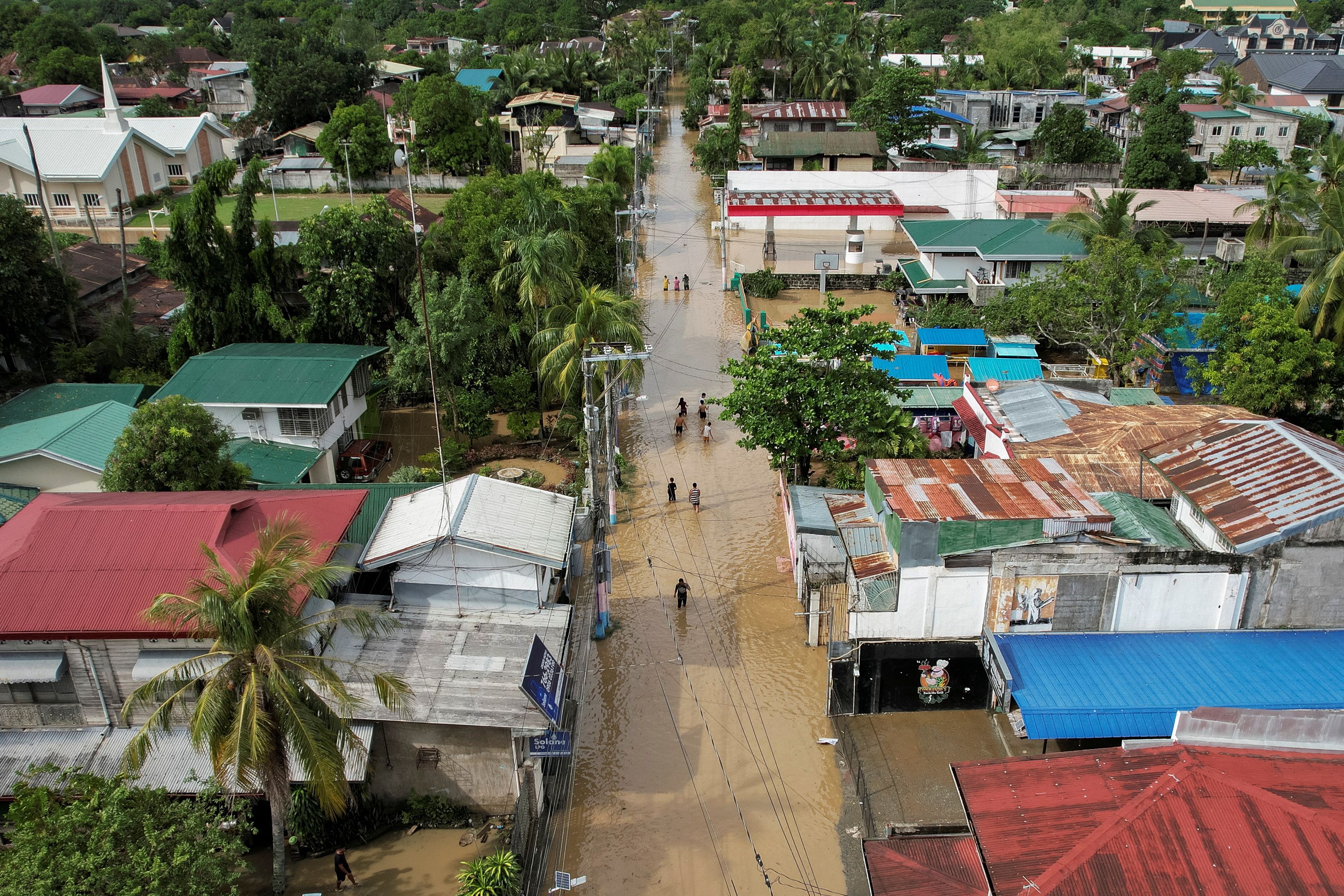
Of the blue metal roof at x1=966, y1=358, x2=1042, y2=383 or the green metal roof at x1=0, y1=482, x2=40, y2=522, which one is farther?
the blue metal roof at x1=966, y1=358, x2=1042, y2=383

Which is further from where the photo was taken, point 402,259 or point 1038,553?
point 402,259

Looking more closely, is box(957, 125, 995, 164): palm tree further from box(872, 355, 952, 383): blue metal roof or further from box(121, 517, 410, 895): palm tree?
box(121, 517, 410, 895): palm tree

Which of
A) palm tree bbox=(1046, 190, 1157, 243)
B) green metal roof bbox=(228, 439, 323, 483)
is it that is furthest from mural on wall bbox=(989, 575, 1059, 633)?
palm tree bbox=(1046, 190, 1157, 243)

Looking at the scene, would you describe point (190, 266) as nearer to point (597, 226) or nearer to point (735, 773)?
point (597, 226)

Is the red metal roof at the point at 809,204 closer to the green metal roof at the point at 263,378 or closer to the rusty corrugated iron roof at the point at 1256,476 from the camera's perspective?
the green metal roof at the point at 263,378

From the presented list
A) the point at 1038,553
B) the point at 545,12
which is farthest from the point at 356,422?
the point at 545,12
